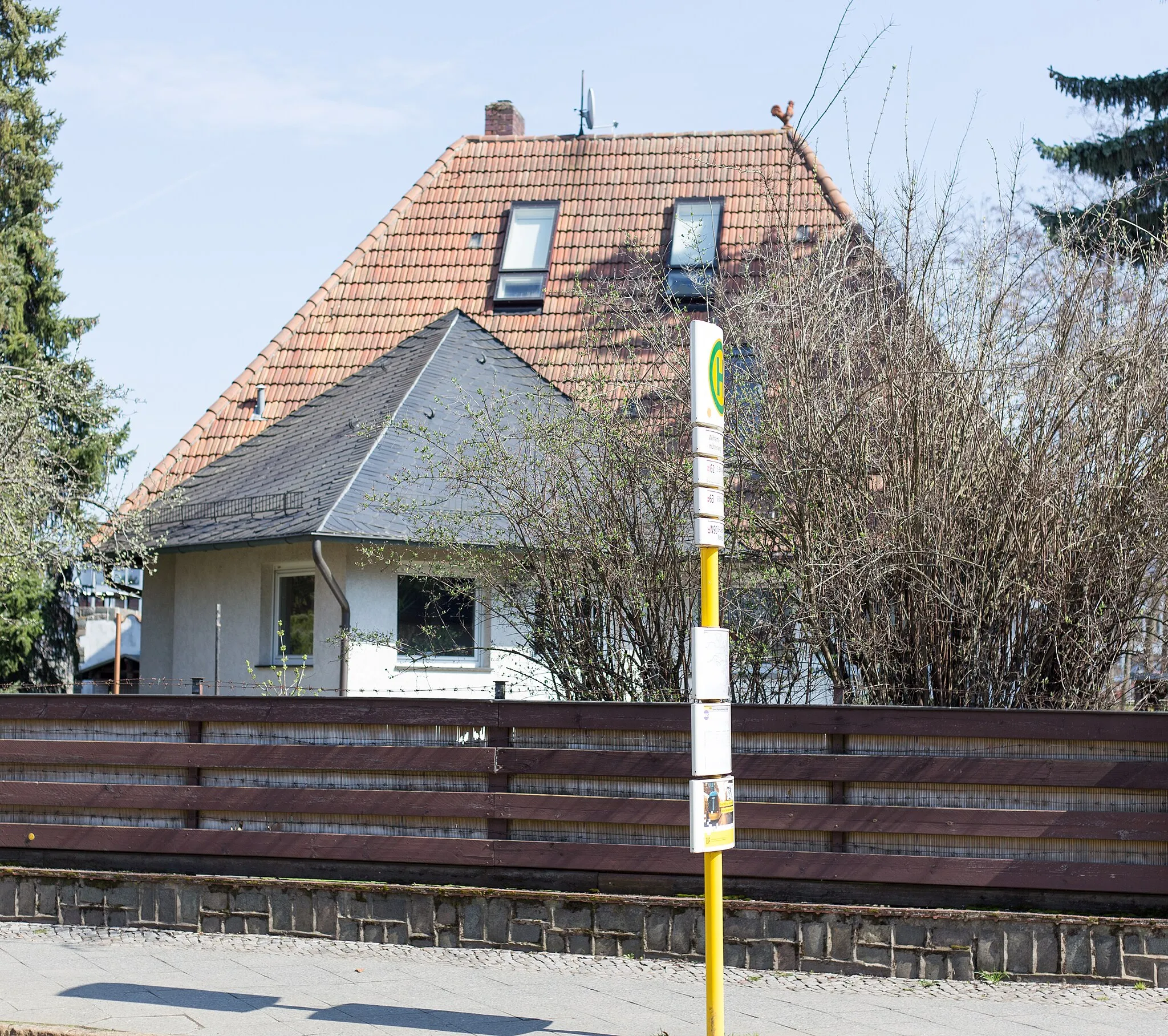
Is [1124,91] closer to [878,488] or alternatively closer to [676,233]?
[676,233]

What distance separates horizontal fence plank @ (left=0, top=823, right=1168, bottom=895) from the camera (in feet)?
23.9

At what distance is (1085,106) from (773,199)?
Result: 19068mm

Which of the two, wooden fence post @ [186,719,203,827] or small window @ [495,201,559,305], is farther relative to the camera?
small window @ [495,201,559,305]

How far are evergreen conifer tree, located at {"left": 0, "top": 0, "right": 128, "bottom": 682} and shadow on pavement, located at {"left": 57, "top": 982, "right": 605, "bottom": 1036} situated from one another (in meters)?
9.85

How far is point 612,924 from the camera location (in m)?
7.68

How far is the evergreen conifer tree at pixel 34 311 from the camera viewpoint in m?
21.1

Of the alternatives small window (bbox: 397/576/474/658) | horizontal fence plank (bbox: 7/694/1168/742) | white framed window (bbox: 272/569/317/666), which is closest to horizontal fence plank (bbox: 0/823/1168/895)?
horizontal fence plank (bbox: 7/694/1168/742)

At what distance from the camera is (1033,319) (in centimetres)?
866

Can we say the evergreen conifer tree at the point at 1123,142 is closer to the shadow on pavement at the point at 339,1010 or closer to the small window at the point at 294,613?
the small window at the point at 294,613

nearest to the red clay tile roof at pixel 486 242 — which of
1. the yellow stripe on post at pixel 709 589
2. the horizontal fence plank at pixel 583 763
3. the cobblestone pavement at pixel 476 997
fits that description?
the horizontal fence plank at pixel 583 763

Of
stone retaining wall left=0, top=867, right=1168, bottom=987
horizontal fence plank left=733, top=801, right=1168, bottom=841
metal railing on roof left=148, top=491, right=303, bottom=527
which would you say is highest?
metal railing on roof left=148, top=491, right=303, bottom=527

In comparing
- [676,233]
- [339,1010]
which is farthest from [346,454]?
[339,1010]

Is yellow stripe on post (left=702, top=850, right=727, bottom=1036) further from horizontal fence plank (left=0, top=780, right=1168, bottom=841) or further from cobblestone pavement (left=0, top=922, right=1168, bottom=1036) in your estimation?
horizontal fence plank (left=0, top=780, right=1168, bottom=841)

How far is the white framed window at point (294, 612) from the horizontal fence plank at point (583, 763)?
7168 millimetres
